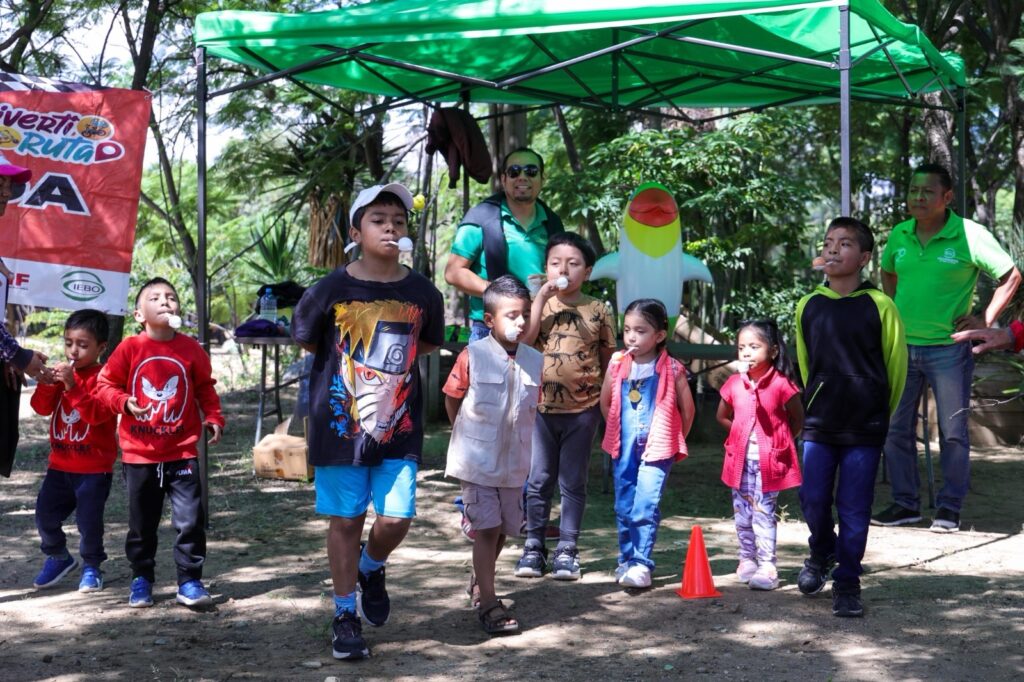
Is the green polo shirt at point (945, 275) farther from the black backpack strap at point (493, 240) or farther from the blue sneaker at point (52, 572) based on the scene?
the blue sneaker at point (52, 572)

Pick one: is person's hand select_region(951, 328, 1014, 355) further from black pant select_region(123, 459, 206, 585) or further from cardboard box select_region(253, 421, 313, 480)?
cardboard box select_region(253, 421, 313, 480)

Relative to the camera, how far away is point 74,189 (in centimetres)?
586

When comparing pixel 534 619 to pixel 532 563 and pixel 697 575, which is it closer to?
pixel 532 563

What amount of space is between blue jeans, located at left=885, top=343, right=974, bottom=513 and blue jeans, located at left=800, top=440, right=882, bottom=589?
5.85ft

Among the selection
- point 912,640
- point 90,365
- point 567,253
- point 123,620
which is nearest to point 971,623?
point 912,640

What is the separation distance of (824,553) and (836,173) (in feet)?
41.9

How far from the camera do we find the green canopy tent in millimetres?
5523

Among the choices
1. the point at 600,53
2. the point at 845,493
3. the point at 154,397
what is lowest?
the point at 845,493

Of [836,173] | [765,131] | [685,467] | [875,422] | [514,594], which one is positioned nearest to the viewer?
[875,422]

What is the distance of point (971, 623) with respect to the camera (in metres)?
4.38

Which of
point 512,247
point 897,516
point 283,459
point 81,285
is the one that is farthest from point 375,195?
point 283,459

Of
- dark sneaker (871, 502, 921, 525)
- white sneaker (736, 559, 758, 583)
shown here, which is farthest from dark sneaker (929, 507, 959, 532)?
white sneaker (736, 559, 758, 583)

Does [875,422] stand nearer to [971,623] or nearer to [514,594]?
[971,623]

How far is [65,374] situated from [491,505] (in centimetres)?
184
